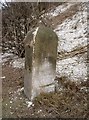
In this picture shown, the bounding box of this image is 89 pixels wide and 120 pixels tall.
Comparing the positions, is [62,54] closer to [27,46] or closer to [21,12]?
[21,12]

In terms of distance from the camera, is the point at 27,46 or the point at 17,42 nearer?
the point at 27,46

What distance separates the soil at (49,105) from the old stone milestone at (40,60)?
7.9 inches

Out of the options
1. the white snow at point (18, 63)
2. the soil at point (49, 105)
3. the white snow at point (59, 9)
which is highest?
the white snow at point (59, 9)

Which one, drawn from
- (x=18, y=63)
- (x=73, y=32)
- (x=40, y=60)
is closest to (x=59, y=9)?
(x=73, y=32)

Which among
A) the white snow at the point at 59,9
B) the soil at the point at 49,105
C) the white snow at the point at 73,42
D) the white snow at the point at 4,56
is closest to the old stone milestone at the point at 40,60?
the soil at the point at 49,105

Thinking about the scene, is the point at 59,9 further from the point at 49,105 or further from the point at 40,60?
the point at 49,105

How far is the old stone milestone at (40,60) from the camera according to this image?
18.5 ft

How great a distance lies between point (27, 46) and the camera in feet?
19.1

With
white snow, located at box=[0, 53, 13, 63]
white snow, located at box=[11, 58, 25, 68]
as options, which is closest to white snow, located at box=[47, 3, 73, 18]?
white snow, located at box=[0, 53, 13, 63]

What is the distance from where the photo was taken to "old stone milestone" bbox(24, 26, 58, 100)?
564 centimetres

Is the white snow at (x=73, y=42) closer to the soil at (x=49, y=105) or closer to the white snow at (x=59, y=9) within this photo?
the soil at (x=49, y=105)

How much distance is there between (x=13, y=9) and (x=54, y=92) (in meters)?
3.43

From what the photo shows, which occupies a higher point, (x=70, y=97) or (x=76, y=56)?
(x=76, y=56)

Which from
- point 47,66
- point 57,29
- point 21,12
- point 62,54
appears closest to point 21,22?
point 21,12
